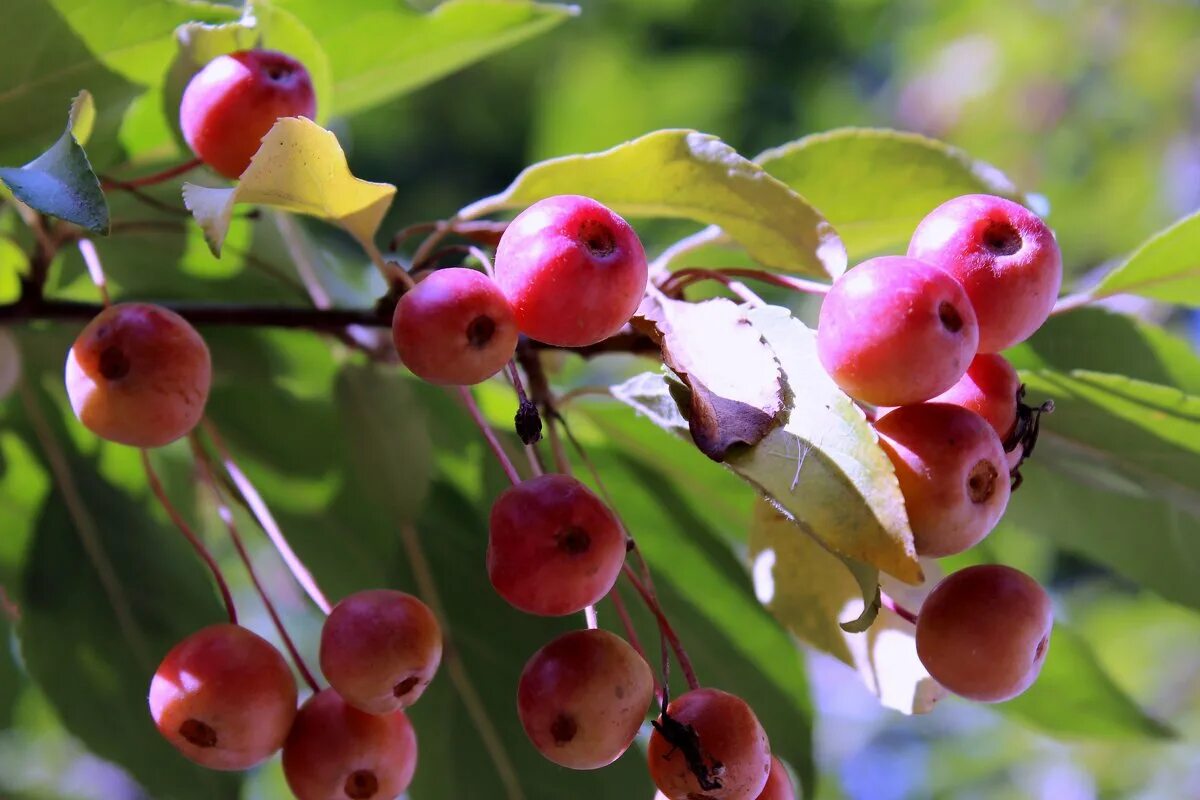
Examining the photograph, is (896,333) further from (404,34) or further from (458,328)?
(404,34)

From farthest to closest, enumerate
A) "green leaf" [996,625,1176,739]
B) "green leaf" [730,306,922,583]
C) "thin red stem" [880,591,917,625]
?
"green leaf" [996,625,1176,739]
"thin red stem" [880,591,917,625]
"green leaf" [730,306,922,583]

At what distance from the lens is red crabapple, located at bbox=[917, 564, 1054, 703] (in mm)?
656

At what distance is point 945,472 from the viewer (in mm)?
562

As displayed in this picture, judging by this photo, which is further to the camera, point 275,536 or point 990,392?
point 275,536

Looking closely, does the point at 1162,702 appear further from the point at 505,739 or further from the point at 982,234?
the point at 982,234

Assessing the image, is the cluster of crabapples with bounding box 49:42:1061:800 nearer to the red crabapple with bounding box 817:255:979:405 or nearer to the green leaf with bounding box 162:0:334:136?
the red crabapple with bounding box 817:255:979:405

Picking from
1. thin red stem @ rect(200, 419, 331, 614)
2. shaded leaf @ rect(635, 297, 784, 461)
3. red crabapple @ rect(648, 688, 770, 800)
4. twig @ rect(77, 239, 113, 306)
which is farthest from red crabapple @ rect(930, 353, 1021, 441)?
twig @ rect(77, 239, 113, 306)

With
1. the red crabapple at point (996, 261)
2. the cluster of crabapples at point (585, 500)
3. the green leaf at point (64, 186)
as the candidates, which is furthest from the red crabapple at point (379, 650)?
the red crabapple at point (996, 261)

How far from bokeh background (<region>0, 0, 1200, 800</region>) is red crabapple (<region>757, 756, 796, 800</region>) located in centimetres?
145

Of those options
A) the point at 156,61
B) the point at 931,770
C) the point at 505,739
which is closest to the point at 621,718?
the point at 505,739

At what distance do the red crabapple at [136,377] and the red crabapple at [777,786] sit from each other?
403 mm

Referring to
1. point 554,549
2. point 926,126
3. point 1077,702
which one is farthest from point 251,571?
point 926,126

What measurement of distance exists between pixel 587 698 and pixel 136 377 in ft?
1.02

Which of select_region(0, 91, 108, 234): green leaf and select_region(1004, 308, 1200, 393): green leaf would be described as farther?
select_region(1004, 308, 1200, 393): green leaf
